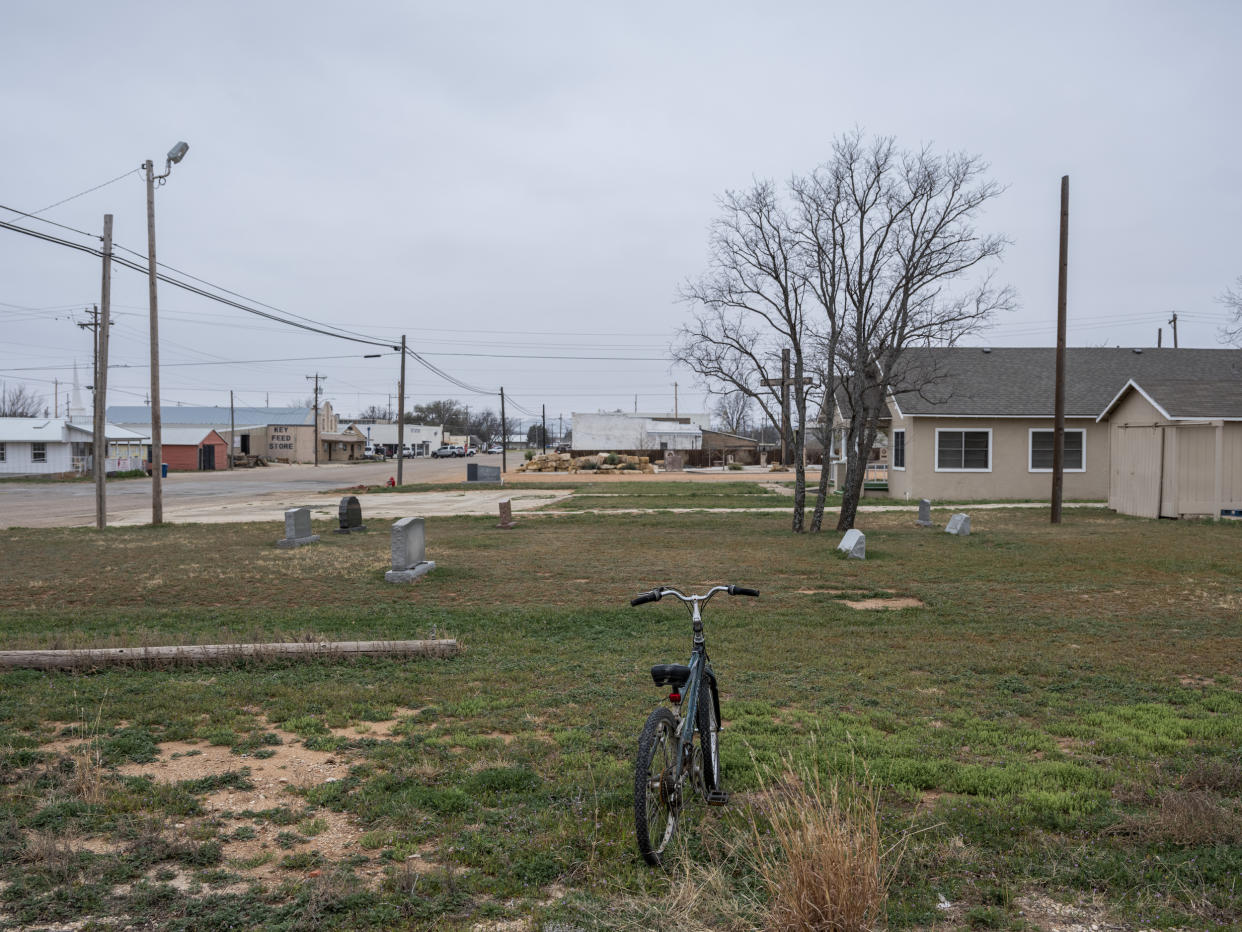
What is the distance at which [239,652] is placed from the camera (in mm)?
7707

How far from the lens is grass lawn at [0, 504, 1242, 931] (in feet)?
11.8

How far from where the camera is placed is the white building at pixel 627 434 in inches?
2990

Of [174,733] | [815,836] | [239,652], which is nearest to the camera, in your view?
[815,836]

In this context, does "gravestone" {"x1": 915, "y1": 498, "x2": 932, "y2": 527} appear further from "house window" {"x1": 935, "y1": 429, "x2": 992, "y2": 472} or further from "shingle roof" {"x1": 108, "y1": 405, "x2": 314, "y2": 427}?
"shingle roof" {"x1": 108, "y1": 405, "x2": 314, "y2": 427}

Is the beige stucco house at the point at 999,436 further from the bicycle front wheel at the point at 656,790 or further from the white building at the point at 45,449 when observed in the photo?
the white building at the point at 45,449

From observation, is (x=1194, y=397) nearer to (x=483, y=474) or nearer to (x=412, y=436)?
(x=483, y=474)

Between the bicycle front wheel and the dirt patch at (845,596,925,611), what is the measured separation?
23.0ft

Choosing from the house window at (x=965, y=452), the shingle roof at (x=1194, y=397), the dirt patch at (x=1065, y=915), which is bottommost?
the dirt patch at (x=1065, y=915)

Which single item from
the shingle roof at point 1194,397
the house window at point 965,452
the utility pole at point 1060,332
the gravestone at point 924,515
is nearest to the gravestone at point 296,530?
the gravestone at point 924,515

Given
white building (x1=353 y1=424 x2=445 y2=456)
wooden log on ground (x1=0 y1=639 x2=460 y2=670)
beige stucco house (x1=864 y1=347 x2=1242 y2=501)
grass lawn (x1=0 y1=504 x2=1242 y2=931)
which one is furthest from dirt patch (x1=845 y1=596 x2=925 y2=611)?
white building (x1=353 y1=424 x2=445 y2=456)

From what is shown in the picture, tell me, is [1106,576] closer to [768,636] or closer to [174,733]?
[768,636]

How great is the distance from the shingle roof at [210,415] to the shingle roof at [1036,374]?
76787mm

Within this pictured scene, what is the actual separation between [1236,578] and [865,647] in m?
7.31

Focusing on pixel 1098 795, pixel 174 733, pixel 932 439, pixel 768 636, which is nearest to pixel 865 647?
pixel 768 636
